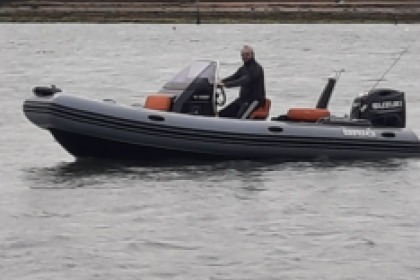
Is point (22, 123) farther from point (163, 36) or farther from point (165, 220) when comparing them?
point (163, 36)

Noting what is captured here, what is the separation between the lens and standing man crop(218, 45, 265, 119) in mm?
18078

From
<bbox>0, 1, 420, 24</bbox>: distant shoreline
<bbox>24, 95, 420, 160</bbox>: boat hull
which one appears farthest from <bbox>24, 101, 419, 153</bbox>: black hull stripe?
<bbox>0, 1, 420, 24</bbox>: distant shoreline

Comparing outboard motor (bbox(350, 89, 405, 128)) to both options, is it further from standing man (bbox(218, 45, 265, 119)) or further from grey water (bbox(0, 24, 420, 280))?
standing man (bbox(218, 45, 265, 119))

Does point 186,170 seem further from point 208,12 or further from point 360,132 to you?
point 208,12

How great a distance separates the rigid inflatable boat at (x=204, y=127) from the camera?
1731 centimetres

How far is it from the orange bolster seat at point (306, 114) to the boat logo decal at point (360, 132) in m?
0.36

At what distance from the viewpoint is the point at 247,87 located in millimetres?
18094

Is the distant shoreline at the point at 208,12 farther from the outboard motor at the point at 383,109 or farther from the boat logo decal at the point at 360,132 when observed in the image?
the boat logo decal at the point at 360,132

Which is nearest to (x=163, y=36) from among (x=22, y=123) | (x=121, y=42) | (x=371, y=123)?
(x=121, y=42)

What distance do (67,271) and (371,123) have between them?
680 centimetres

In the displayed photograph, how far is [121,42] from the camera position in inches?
2219

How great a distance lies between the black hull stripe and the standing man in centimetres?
52

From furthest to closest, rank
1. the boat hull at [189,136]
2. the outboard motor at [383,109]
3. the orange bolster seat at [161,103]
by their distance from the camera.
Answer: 1. the outboard motor at [383,109]
2. the orange bolster seat at [161,103]
3. the boat hull at [189,136]

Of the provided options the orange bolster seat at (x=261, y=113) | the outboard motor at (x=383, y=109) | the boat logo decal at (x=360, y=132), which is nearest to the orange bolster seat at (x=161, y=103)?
the orange bolster seat at (x=261, y=113)
